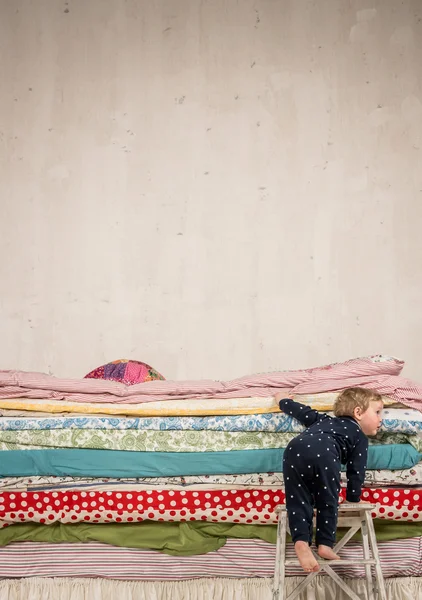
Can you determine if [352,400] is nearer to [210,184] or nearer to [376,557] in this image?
[376,557]

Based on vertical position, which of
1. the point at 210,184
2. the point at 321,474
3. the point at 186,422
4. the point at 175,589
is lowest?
the point at 175,589

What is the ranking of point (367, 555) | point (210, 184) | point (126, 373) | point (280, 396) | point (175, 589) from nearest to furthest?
point (367, 555) → point (175, 589) → point (280, 396) → point (126, 373) → point (210, 184)

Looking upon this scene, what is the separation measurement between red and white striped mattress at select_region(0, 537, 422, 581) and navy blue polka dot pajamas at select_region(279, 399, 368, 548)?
0.26 meters

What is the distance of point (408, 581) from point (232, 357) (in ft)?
5.27

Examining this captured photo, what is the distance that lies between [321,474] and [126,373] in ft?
3.77

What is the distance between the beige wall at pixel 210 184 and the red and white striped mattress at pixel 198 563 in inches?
57.5

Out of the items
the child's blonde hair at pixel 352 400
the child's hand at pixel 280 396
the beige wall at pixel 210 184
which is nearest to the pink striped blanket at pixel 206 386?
the child's hand at pixel 280 396

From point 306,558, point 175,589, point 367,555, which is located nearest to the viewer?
point 306,558

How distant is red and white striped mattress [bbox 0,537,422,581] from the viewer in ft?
6.82

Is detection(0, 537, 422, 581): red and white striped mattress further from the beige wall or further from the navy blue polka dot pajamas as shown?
the beige wall

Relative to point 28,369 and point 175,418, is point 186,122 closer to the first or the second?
point 28,369

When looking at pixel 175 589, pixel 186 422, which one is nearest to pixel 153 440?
pixel 186 422

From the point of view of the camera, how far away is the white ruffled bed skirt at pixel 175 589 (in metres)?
2.07

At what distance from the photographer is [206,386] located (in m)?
2.39
